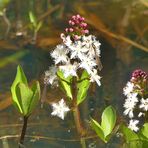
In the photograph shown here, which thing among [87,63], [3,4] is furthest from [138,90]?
[3,4]

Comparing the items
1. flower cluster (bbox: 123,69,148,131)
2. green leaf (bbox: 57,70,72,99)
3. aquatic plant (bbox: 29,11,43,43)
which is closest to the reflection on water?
aquatic plant (bbox: 29,11,43,43)

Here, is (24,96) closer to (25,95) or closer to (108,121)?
(25,95)

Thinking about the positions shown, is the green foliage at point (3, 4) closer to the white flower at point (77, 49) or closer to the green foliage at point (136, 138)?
the white flower at point (77, 49)

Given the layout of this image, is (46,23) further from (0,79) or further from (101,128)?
(101,128)

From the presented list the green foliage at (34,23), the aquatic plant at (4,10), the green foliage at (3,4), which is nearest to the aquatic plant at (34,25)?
the green foliage at (34,23)

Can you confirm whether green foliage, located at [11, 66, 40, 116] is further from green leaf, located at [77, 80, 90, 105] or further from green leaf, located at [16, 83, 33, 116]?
green leaf, located at [77, 80, 90, 105]

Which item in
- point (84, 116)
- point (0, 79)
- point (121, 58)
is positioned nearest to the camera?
point (84, 116)

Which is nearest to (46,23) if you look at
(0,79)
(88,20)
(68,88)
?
(88,20)
